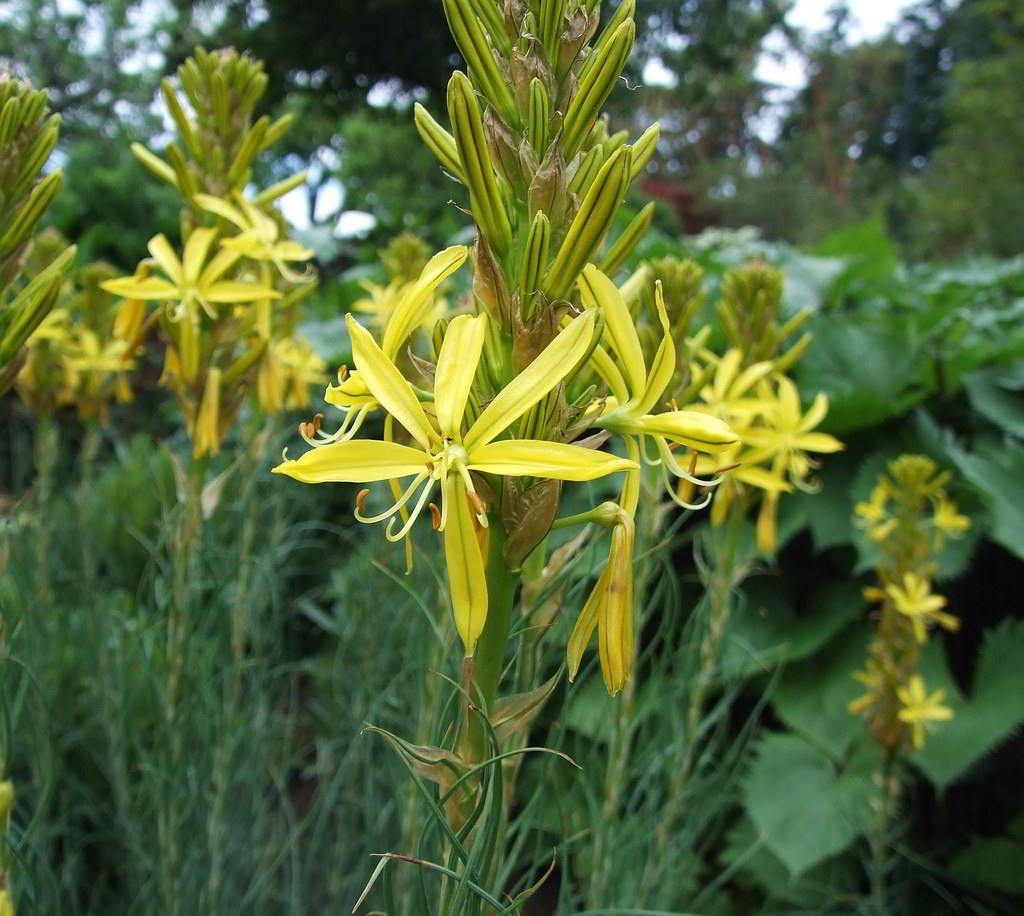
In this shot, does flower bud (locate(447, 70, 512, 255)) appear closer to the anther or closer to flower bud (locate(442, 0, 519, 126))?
flower bud (locate(442, 0, 519, 126))

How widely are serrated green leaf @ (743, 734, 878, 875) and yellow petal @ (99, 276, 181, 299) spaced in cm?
178

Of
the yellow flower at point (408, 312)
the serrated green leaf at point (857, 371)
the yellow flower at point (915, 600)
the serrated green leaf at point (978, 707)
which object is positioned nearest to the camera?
the yellow flower at point (408, 312)

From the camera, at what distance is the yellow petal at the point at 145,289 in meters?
1.25

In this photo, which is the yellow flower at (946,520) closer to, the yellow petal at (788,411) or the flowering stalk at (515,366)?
the yellow petal at (788,411)

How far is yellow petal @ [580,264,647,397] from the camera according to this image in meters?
0.69

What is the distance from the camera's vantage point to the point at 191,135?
1.35 meters

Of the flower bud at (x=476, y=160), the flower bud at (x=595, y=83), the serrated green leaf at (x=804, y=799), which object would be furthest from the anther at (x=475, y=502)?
the serrated green leaf at (x=804, y=799)

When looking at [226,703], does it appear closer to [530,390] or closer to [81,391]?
[81,391]

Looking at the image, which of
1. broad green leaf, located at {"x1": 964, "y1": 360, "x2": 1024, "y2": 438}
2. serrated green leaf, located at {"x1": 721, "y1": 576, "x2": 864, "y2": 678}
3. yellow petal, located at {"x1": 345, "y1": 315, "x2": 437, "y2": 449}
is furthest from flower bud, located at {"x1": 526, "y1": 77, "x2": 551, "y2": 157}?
broad green leaf, located at {"x1": 964, "y1": 360, "x2": 1024, "y2": 438}

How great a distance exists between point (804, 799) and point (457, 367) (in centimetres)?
198

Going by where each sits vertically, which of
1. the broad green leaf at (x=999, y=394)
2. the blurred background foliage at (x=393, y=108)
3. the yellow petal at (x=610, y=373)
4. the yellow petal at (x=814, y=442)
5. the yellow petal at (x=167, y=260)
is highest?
the blurred background foliage at (x=393, y=108)

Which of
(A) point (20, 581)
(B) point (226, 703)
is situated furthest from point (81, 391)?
(B) point (226, 703)

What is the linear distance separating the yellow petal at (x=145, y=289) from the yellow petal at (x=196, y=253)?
0.03 m

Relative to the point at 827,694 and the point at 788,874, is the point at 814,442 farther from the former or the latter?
the point at 788,874
